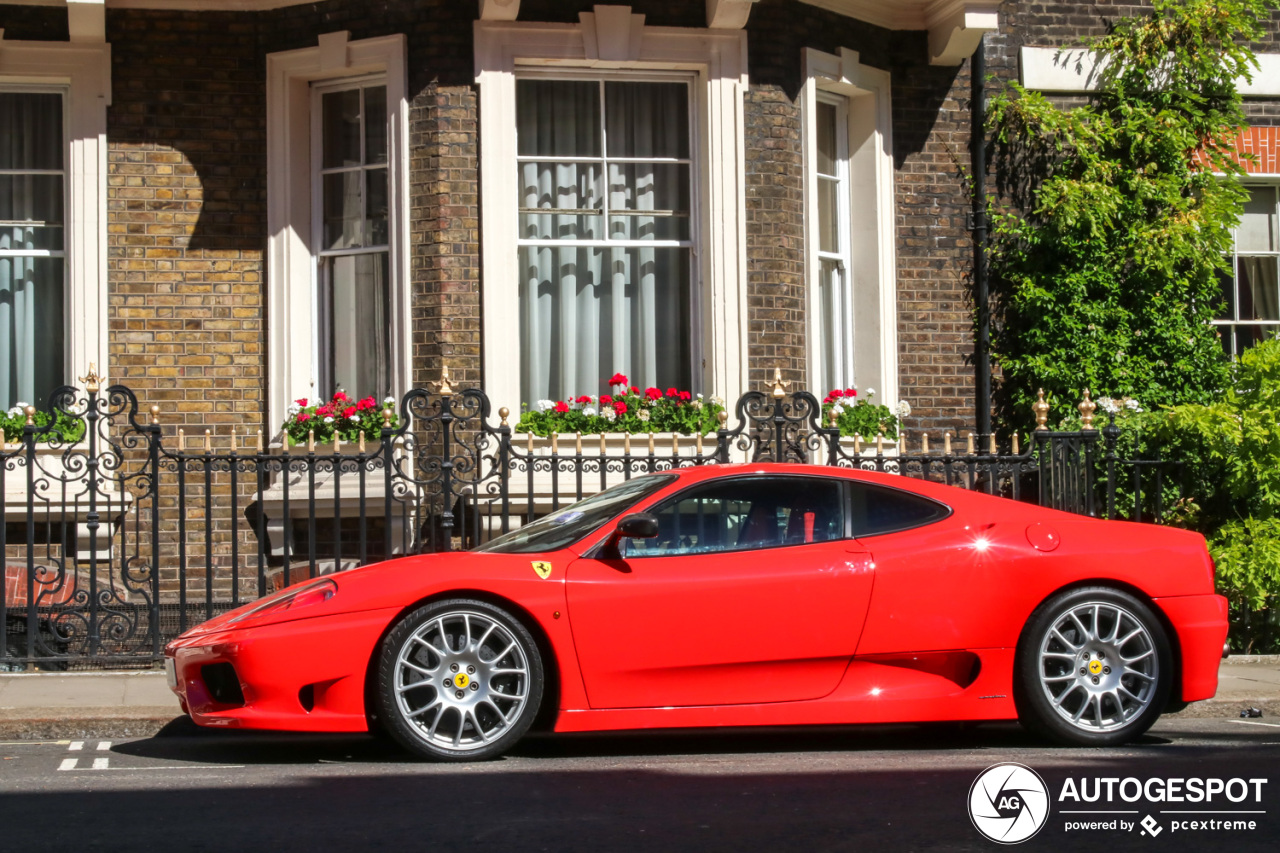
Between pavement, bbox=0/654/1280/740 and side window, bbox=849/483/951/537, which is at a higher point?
side window, bbox=849/483/951/537

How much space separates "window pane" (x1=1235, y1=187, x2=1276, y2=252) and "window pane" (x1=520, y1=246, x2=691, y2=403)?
18.2 feet

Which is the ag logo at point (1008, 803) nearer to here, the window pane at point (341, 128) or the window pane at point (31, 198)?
the window pane at point (341, 128)

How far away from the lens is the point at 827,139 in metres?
12.7

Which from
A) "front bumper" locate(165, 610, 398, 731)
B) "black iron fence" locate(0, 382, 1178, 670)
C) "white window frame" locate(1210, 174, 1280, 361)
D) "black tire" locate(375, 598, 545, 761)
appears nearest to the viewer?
"front bumper" locate(165, 610, 398, 731)

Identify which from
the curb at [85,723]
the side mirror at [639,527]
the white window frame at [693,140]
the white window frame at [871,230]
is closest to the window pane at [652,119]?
the white window frame at [693,140]

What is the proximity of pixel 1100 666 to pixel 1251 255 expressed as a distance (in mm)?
8228

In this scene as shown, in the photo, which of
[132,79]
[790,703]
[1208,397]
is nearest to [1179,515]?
[1208,397]

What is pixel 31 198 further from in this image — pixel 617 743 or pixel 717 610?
pixel 717 610

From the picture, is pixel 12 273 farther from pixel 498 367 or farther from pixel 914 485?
pixel 914 485

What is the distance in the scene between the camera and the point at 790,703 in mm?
6590

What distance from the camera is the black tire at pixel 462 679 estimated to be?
6.37 meters

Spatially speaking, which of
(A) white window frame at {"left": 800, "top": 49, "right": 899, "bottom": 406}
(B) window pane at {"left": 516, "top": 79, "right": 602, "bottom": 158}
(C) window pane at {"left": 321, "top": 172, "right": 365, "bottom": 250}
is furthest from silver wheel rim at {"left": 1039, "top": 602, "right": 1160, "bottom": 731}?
(C) window pane at {"left": 321, "top": 172, "right": 365, "bottom": 250}

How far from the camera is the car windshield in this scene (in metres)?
6.82

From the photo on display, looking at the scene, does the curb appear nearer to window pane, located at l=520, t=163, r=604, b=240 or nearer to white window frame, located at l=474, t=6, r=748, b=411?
white window frame, located at l=474, t=6, r=748, b=411
